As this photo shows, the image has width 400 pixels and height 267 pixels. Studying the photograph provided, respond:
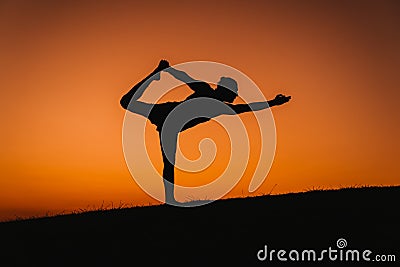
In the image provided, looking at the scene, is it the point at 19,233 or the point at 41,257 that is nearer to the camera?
the point at 41,257

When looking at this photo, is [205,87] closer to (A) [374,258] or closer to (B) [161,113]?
(B) [161,113]

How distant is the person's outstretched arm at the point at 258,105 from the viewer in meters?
14.4

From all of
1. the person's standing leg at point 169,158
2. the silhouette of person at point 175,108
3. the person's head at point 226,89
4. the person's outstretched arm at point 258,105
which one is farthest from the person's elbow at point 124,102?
the person's outstretched arm at point 258,105

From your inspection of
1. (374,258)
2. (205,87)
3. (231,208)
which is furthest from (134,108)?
(374,258)

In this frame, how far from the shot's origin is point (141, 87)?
13828 mm

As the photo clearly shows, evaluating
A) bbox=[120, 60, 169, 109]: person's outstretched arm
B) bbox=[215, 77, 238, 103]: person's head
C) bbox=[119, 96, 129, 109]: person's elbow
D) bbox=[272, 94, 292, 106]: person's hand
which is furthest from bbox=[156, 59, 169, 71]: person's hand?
bbox=[272, 94, 292, 106]: person's hand

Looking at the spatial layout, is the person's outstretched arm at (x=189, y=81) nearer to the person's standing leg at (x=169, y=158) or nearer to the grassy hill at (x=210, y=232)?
the person's standing leg at (x=169, y=158)

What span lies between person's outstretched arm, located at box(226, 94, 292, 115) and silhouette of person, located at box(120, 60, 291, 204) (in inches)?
17.1

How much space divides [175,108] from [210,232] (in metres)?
3.50

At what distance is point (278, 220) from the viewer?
40.0 feet

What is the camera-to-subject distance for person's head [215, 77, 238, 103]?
45.4 ft

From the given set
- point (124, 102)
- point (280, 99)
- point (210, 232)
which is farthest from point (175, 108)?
point (210, 232)

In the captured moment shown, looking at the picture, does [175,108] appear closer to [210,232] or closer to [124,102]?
[124,102]

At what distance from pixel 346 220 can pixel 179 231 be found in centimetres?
350
